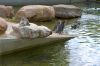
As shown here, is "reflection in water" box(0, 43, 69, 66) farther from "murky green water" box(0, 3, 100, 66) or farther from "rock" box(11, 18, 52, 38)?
"rock" box(11, 18, 52, 38)

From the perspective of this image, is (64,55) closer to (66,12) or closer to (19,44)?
(19,44)

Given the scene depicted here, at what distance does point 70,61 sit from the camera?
9.38m

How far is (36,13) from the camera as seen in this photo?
1543cm

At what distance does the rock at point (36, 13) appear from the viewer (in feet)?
50.3

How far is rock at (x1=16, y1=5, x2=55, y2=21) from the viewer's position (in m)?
15.3

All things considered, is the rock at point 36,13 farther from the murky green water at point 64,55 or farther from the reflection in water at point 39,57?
the reflection in water at point 39,57

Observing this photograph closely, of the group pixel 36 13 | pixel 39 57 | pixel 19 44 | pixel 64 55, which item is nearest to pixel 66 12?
pixel 36 13

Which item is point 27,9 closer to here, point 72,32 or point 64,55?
point 72,32

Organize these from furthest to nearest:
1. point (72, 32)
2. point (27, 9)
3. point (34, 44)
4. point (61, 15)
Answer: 1. point (61, 15)
2. point (27, 9)
3. point (72, 32)
4. point (34, 44)

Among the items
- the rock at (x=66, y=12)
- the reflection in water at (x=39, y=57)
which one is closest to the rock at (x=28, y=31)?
the reflection in water at (x=39, y=57)

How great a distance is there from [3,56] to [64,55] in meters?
1.94

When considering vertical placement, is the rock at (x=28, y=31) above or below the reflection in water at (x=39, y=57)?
above

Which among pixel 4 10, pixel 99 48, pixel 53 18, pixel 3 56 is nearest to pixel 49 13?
pixel 53 18

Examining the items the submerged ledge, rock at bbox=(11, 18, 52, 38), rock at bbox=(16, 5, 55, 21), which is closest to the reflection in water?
the submerged ledge
